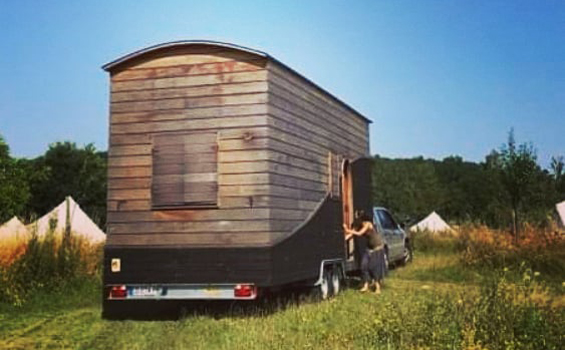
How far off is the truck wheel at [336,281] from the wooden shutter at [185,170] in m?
3.51

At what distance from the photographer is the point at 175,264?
398 inches

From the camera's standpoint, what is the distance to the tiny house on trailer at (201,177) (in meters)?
9.93

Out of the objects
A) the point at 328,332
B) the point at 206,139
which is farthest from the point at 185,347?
the point at 206,139

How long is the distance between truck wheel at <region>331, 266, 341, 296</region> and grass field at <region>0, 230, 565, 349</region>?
20 cm

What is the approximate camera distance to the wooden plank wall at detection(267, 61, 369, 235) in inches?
410

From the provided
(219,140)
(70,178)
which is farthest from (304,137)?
(70,178)

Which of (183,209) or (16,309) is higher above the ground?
(183,209)

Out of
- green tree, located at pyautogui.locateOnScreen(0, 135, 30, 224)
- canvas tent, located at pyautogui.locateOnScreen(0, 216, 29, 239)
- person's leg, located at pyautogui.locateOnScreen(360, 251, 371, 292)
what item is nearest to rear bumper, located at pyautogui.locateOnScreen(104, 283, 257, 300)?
person's leg, located at pyautogui.locateOnScreen(360, 251, 371, 292)

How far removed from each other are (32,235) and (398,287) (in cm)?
746

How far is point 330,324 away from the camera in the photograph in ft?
27.0

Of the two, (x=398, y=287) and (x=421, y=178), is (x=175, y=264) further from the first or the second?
(x=421, y=178)

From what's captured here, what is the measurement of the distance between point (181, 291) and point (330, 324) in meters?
2.76

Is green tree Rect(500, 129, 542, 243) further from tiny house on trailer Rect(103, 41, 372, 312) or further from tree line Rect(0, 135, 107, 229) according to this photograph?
tree line Rect(0, 135, 107, 229)

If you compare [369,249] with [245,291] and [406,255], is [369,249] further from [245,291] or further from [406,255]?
[406,255]
